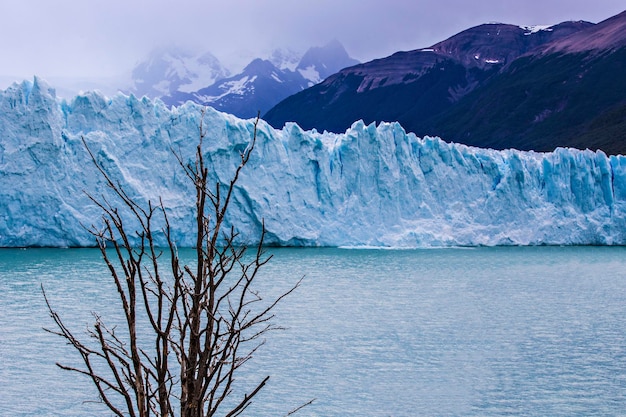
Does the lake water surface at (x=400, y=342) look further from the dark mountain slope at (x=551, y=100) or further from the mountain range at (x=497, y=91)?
the dark mountain slope at (x=551, y=100)

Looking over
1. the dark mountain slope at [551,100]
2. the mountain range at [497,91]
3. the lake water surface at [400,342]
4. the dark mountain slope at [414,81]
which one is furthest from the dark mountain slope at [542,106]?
the lake water surface at [400,342]

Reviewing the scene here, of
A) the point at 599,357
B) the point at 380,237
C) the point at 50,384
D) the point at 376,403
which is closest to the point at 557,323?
the point at 599,357

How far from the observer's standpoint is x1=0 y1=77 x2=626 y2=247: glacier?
72.4 feet

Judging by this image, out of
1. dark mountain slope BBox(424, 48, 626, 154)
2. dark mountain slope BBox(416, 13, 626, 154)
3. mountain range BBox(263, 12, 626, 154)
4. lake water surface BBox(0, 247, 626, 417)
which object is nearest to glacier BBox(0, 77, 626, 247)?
lake water surface BBox(0, 247, 626, 417)

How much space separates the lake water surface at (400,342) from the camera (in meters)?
7.43

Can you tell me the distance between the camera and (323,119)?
9269 centimetres

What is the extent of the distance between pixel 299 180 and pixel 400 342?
14880 millimetres

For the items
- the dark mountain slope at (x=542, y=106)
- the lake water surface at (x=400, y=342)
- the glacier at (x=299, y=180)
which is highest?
the dark mountain slope at (x=542, y=106)

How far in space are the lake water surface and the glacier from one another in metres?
3.09

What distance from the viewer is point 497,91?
269 ft

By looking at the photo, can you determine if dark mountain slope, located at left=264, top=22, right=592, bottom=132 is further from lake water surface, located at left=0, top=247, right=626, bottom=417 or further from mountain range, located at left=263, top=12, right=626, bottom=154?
lake water surface, located at left=0, top=247, right=626, bottom=417

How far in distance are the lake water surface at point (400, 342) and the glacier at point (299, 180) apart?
3.09m

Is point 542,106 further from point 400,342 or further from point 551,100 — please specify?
point 400,342

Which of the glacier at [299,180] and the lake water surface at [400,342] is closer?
the lake water surface at [400,342]
